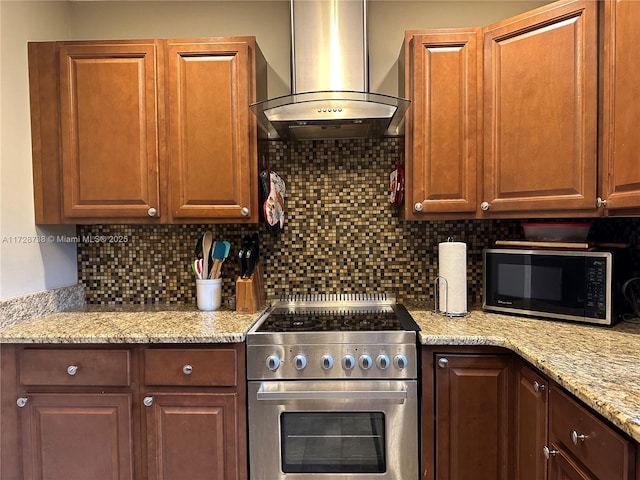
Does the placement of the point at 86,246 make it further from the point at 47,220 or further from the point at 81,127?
the point at 81,127

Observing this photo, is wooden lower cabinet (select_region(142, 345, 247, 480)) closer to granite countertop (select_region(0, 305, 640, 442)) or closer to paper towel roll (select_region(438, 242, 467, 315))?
granite countertop (select_region(0, 305, 640, 442))

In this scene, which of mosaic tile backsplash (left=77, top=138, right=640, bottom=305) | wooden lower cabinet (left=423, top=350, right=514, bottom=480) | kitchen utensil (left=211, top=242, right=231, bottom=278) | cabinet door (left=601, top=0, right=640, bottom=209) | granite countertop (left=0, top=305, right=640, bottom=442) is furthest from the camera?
mosaic tile backsplash (left=77, top=138, right=640, bottom=305)

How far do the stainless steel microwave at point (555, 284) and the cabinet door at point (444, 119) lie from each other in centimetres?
31

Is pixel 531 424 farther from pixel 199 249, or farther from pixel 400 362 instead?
pixel 199 249

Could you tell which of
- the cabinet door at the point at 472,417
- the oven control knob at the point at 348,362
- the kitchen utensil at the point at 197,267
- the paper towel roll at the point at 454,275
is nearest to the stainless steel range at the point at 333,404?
the oven control knob at the point at 348,362

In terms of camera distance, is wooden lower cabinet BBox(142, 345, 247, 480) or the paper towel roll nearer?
wooden lower cabinet BBox(142, 345, 247, 480)

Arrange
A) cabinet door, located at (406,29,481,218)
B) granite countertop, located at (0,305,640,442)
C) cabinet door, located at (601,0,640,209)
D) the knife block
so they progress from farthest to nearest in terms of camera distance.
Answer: the knife block < cabinet door, located at (406,29,481,218) < cabinet door, located at (601,0,640,209) < granite countertop, located at (0,305,640,442)

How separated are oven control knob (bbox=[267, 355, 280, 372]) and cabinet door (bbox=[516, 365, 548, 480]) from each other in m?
0.91

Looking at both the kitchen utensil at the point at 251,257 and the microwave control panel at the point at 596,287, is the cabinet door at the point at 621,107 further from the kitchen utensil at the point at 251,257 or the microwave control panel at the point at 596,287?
the kitchen utensil at the point at 251,257

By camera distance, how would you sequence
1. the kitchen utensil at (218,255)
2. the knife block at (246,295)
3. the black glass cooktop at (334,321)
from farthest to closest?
the kitchen utensil at (218,255)
the knife block at (246,295)
the black glass cooktop at (334,321)

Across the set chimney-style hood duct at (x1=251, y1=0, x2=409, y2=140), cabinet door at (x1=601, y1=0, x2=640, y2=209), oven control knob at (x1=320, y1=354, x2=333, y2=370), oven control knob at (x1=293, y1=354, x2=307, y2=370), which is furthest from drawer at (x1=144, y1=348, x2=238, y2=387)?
cabinet door at (x1=601, y1=0, x2=640, y2=209)

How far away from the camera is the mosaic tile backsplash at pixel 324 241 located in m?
2.15

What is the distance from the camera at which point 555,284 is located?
1675 mm

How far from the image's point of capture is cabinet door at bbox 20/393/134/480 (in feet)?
5.21
